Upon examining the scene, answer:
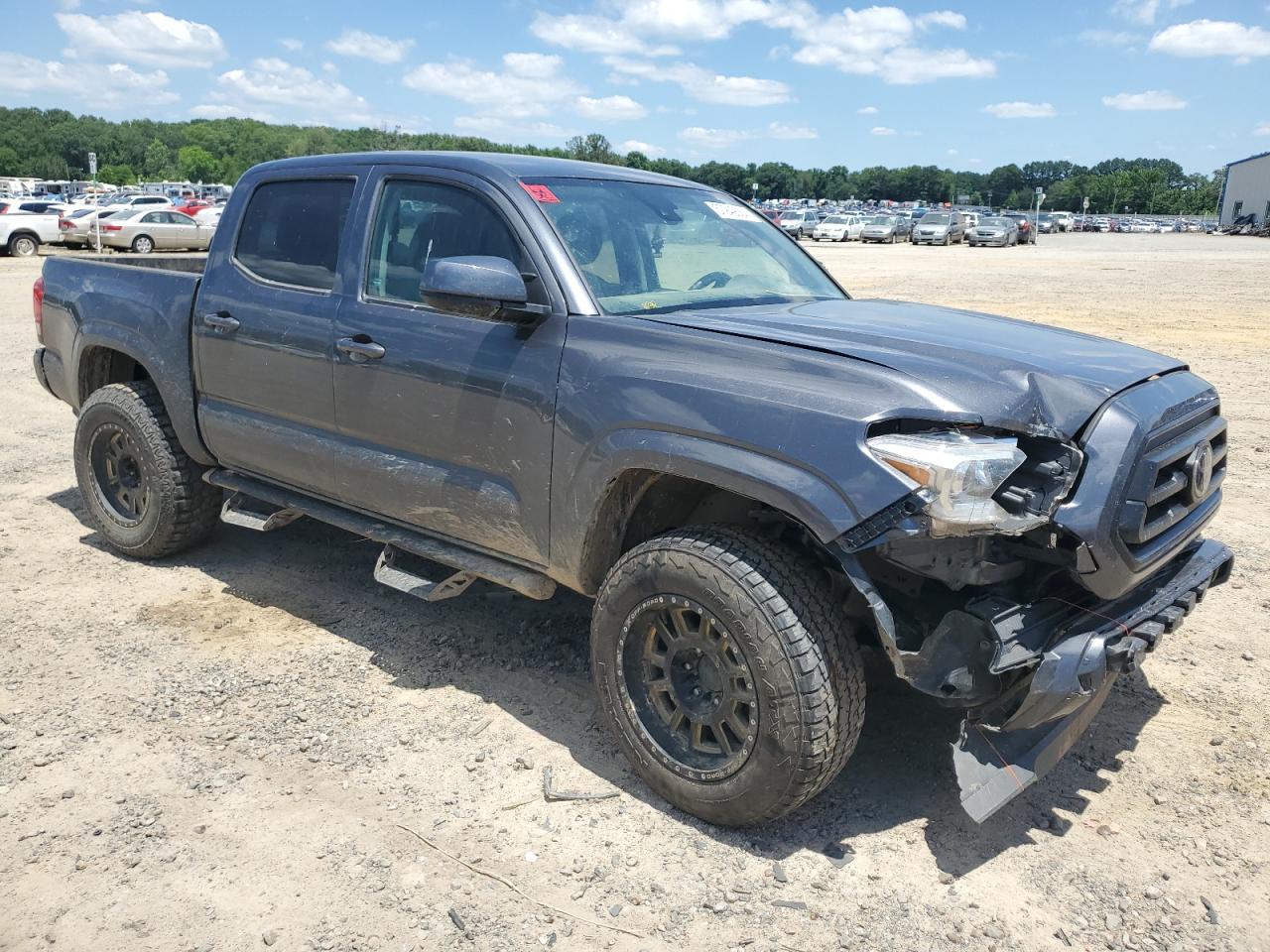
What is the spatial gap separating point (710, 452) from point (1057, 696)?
3.87ft

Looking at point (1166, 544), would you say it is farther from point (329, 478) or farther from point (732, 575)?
point (329, 478)

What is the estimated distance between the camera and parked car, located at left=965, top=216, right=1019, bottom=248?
46.7m

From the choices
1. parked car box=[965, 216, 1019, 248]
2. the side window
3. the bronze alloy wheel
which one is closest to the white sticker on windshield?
the side window

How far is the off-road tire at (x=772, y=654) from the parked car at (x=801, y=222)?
48.9m

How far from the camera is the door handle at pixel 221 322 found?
465cm

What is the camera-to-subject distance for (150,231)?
97.4ft

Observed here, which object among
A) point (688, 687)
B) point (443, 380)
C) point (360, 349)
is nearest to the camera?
point (688, 687)

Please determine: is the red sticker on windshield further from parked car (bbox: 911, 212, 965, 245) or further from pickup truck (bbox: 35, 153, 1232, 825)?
parked car (bbox: 911, 212, 965, 245)

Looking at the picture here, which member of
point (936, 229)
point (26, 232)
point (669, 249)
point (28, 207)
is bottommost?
point (26, 232)

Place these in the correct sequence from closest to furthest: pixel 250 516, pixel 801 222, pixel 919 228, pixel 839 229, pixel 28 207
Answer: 1. pixel 250 516
2. pixel 28 207
3. pixel 919 228
4. pixel 839 229
5. pixel 801 222

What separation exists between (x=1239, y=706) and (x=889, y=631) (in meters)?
2.15

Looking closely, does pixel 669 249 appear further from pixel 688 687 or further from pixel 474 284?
pixel 688 687

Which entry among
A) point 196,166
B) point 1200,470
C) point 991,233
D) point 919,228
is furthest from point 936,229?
point 196,166

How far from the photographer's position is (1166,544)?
126 inches
